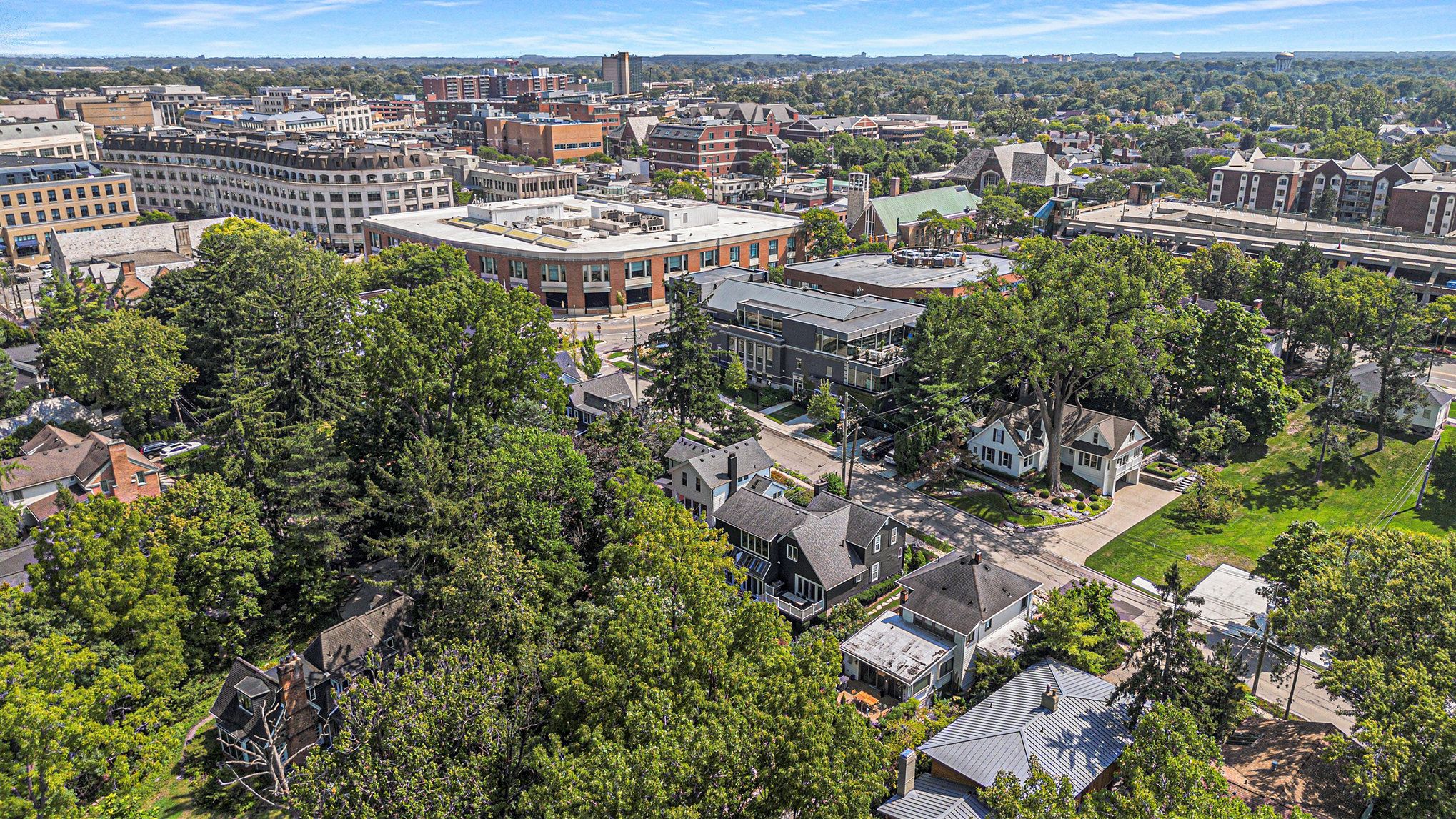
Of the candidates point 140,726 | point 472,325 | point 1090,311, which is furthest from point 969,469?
point 140,726

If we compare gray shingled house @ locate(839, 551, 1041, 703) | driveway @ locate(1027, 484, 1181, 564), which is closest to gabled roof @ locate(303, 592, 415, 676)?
gray shingled house @ locate(839, 551, 1041, 703)

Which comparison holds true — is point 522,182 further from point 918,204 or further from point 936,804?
point 936,804

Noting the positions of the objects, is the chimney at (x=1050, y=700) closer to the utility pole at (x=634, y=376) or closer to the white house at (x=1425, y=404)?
the utility pole at (x=634, y=376)

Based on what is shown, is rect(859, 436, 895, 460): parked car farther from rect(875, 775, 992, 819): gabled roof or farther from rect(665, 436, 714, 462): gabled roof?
rect(875, 775, 992, 819): gabled roof

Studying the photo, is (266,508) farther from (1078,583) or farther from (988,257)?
(988,257)

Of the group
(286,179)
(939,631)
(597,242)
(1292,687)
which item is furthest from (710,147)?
(1292,687)

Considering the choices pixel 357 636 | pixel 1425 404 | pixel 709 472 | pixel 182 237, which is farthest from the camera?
pixel 182 237
